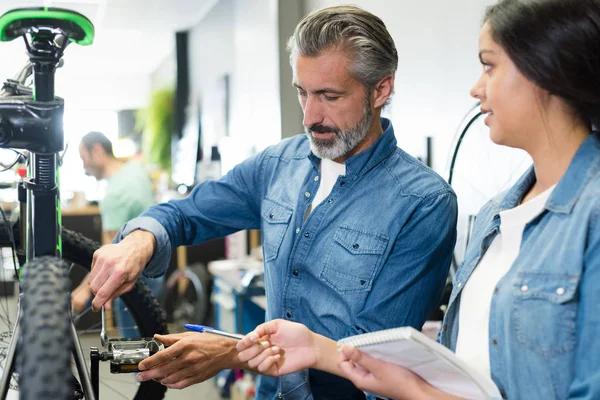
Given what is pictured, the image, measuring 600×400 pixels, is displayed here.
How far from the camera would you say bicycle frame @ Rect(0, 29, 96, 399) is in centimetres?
101

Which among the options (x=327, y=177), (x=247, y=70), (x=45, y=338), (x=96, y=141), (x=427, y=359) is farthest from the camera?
(x=247, y=70)

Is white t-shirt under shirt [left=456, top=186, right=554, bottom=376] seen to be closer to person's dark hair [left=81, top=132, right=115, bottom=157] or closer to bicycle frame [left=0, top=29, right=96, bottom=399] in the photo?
bicycle frame [left=0, top=29, right=96, bottom=399]

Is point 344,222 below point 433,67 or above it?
below

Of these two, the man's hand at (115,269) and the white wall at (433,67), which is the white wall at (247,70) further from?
the man's hand at (115,269)

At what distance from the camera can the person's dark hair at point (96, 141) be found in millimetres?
4695

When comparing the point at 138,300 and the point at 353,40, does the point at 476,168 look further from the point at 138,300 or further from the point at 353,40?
the point at 138,300

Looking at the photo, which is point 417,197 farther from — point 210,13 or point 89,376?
point 210,13

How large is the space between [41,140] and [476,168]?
1642mm

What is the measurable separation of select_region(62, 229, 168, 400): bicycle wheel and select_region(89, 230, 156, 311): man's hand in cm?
33

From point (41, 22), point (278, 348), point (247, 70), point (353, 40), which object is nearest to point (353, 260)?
point (278, 348)

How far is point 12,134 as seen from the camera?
1.01m

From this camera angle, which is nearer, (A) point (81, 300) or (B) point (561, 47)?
(B) point (561, 47)

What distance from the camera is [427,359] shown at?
0.94 meters

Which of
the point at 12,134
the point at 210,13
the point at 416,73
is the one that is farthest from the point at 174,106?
the point at 12,134
